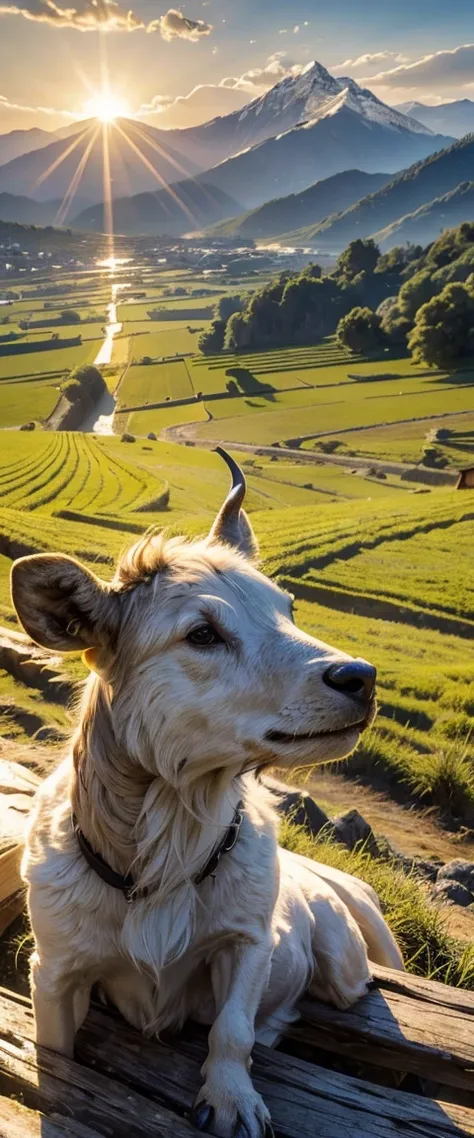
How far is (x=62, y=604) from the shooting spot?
187 centimetres

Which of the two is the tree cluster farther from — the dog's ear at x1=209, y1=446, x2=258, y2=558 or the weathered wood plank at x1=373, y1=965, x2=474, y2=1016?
the weathered wood plank at x1=373, y1=965, x2=474, y2=1016

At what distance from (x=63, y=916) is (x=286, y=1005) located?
1.02 m

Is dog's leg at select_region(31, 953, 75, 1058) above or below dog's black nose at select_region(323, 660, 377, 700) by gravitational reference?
below

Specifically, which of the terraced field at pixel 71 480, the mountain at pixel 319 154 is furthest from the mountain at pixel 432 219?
the terraced field at pixel 71 480

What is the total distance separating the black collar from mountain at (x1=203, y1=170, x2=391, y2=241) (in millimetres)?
14084

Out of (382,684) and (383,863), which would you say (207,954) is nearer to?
(383,863)

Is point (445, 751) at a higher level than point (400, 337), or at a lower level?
lower

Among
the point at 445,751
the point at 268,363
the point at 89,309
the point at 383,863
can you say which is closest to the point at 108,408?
the point at 89,309

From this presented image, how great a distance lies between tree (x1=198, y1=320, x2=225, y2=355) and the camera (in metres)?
10.2

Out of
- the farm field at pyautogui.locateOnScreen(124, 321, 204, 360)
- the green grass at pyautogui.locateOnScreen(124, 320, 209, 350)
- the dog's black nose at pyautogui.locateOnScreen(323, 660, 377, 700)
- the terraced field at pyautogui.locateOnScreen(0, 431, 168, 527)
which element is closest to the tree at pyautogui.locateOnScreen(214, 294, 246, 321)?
the green grass at pyautogui.locateOnScreen(124, 320, 209, 350)

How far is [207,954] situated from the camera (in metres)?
2.33

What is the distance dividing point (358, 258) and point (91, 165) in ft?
15.0

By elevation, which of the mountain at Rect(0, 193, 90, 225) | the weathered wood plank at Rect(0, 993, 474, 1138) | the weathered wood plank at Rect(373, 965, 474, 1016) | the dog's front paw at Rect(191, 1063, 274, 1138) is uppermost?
the mountain at Rect(0, 193, 90, 225)

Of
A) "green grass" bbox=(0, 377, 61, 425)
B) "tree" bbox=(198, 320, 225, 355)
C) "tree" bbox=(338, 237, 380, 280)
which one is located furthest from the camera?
"tree" bbox=(338, 237, 380, 280)
